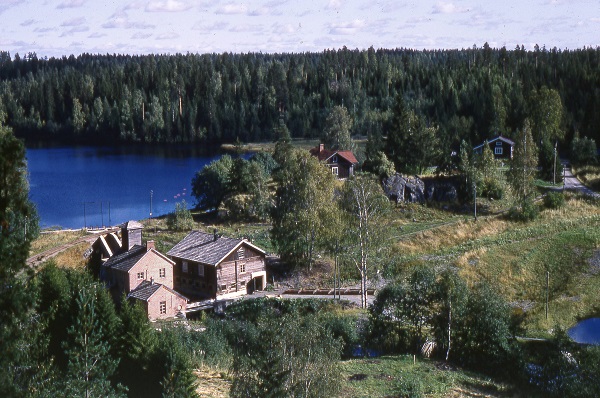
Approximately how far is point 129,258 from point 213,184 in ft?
56.3

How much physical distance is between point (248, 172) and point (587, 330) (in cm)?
2414

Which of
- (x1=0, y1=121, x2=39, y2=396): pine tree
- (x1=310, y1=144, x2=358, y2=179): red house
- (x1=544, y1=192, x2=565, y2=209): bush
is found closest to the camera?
(x1=0, y1=121, x2=39, y2=396): pine tree

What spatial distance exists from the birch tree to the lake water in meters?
24.1

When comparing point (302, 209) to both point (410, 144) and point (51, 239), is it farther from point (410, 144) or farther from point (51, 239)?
point (410, 144)

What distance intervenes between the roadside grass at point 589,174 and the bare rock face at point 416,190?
10470 mm

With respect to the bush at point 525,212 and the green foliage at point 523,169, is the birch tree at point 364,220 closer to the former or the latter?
the bush at point 525,212

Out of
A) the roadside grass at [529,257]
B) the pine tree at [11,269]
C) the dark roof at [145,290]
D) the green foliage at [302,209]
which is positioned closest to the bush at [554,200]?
the roadside grass at [529,257]

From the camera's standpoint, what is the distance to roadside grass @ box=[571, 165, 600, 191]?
50.9 m

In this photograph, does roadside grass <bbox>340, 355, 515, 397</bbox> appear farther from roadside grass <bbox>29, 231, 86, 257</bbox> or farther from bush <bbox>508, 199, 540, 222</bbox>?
roadside grass <bbox>29, 231, 86, 257</bbox>

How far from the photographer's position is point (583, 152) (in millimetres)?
57094

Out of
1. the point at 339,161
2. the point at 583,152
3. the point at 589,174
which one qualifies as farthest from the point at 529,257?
the point at 583,152

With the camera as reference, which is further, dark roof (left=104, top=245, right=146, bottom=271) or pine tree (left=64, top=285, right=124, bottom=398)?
dark roof (left=104, top=245, right=146, bottom=271)

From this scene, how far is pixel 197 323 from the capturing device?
3023cm

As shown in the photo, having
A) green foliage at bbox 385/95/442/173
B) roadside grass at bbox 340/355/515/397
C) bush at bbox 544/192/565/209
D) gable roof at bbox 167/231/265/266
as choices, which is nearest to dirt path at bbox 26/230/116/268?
gable roof at bbox 167/231/265/266
